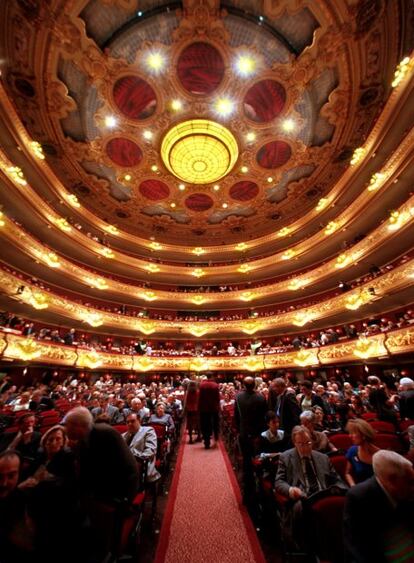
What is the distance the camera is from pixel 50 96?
417 inches

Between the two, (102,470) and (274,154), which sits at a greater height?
(274,154)

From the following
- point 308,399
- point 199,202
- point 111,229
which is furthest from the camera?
point 199,202

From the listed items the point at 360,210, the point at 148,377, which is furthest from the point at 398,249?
the point at 148,377

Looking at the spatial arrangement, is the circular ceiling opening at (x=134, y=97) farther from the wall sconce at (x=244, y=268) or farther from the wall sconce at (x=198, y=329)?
the wall sconce at (x=198, y=329)

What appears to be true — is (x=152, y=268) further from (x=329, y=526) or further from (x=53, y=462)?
(x=329, y=526)

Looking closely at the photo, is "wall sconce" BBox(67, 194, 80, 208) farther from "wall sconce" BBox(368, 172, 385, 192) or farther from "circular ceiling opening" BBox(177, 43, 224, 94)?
"wall sconce" BBox(368, 172, 385, 192)

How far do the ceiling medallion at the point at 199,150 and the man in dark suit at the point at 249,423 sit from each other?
44.5ft

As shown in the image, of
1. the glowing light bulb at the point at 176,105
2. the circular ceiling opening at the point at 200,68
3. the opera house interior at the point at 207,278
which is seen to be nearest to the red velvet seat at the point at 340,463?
the opera house interior at the point at 207,278

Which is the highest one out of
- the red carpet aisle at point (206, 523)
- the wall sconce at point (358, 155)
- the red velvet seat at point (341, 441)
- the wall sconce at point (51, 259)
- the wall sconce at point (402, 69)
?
the wall sconce at point (358, 155)

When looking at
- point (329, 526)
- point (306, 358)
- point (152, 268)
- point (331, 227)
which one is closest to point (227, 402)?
point (306, 358)

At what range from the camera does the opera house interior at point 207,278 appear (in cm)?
185

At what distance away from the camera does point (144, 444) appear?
10.5ft

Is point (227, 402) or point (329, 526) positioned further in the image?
point (227, 402)

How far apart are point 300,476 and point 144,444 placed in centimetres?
202
